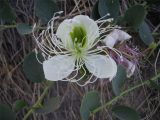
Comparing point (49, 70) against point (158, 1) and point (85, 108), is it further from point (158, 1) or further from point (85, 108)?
point (158, 1)

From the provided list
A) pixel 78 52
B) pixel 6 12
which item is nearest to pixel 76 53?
pixel 78 52

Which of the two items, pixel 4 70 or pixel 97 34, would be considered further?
pixel 4 70

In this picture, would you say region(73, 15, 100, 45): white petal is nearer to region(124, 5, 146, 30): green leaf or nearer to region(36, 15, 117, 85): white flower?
region(36, 15, 117, 85): white flower

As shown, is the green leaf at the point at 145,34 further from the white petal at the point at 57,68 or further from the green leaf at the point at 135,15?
the white petal at the point at 57,68

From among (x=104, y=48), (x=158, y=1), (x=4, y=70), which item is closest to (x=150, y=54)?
(x=158, y=1)

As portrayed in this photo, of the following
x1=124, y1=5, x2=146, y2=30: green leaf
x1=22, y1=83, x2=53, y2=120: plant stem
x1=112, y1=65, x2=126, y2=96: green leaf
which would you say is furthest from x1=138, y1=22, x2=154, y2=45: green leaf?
x1=22, y1=83, x2=53, y2=120: plant stem

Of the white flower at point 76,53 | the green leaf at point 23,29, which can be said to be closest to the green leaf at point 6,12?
the green leaf at point 23,29
